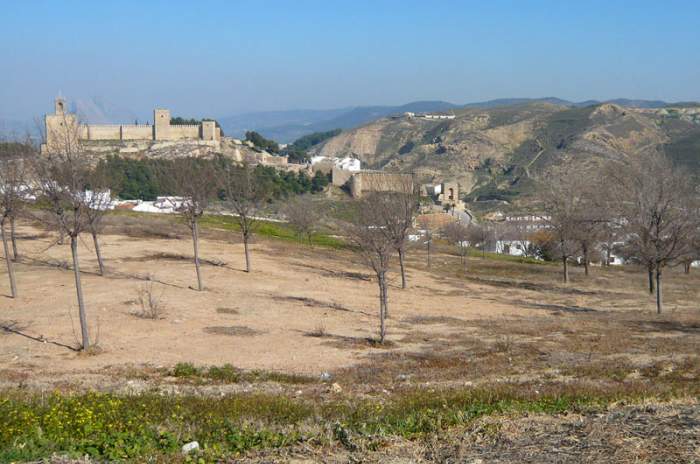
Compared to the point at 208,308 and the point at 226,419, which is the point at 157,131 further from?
the point at 226,419

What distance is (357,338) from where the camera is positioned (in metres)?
17.4

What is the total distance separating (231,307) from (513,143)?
410ft

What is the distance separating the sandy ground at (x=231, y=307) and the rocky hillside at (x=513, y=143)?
238 feet

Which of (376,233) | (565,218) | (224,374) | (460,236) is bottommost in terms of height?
(460,236)

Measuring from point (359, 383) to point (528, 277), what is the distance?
1009 inches

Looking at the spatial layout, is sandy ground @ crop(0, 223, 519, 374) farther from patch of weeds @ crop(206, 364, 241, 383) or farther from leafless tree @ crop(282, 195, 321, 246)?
leafless tree @ crop(282, 195, 321, 246)

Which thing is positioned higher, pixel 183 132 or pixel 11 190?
pixel 183 132

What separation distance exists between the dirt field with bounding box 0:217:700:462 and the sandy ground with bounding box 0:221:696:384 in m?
0.07

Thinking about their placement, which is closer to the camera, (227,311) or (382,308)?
(382,308)

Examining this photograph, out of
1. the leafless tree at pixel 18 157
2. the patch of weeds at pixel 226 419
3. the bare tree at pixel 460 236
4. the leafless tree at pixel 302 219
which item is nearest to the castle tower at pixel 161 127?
the leafless tree at pixel 302 219

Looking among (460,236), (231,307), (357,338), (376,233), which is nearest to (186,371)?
(357,338)

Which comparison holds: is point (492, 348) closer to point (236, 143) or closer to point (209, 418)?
point (209, 418)

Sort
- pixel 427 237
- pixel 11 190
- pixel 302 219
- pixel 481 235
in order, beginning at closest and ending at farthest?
pixel 11 190 < pixel 427 237 < pixel 302 219 < pixel 481 235

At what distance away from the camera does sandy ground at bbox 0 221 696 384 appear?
14953mm
